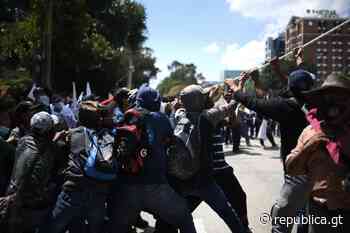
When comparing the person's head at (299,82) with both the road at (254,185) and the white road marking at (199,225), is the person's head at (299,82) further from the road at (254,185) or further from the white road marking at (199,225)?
the white road marking at (199,225)

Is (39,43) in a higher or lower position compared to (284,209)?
higher

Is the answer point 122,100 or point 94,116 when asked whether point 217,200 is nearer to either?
point 94,116

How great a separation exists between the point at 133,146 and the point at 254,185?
17.6ft

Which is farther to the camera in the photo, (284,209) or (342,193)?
(284,209)

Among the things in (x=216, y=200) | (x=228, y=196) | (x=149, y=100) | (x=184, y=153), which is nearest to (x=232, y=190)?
(x=228, y=196)

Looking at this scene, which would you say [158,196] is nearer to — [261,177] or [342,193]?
[342,193]

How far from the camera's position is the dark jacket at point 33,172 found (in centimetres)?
408

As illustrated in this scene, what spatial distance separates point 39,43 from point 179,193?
1590 cm

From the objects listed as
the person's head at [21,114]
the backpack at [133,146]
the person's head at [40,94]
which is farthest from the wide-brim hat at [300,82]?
the person's head at [40,94]

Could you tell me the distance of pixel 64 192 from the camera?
4273 mm

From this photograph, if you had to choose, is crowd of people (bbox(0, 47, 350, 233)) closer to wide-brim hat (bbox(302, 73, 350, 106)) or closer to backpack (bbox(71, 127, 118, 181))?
backpack (bbox(71, 127, 118, 181))

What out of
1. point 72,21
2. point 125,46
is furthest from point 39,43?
point 125,46

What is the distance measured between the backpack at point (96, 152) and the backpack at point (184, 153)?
577 mm

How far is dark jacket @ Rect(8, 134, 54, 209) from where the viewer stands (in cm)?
408
